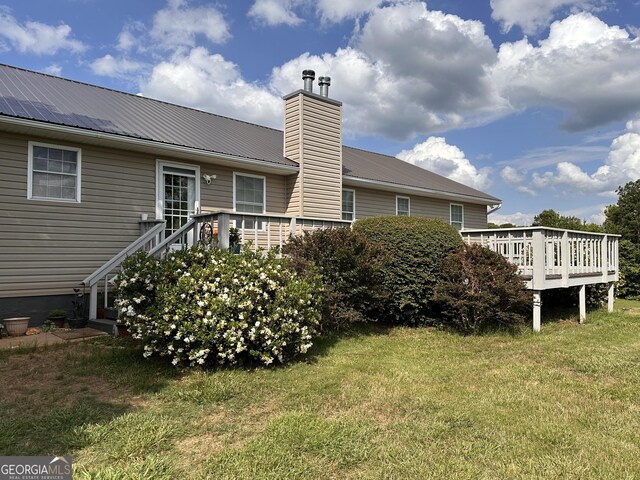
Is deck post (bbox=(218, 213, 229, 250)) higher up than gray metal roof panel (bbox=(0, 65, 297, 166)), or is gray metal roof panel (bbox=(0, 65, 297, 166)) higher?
gray metal roof panel (bbox=(0, 65, 297, 166))

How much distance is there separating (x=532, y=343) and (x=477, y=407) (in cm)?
310

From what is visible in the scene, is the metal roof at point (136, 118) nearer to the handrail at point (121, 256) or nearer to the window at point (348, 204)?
the window at point (348, 204)

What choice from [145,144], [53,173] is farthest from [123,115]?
[53,173]

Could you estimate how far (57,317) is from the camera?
718 cm

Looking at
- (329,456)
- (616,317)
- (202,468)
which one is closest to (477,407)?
(329,456)

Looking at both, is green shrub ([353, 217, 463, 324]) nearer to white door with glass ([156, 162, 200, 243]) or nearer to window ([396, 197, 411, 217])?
white door with glass ([156, 162, 200, 243])

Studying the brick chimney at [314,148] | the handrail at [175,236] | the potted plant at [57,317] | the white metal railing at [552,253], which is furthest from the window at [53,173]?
the white metal railing at [552,253]

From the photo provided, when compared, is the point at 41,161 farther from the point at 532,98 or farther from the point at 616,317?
the point at 532,98

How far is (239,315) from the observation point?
4461 millimetres

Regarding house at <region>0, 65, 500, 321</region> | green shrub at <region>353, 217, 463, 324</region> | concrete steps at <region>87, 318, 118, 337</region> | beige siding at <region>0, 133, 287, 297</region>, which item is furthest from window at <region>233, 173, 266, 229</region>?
concrete steps at <region>87, 318, 118, 337</region>

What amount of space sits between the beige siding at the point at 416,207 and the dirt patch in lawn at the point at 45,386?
29.9 feet

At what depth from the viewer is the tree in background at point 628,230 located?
1301 centimetres

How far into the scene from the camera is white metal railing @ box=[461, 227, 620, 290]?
7.10m

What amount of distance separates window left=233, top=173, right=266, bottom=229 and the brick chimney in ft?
2.41
